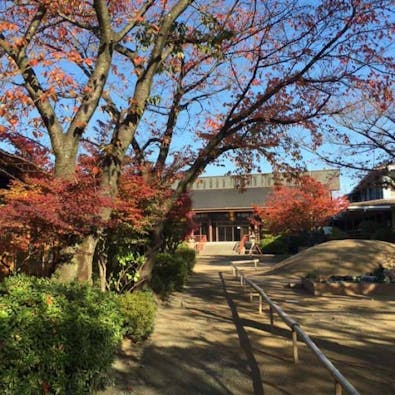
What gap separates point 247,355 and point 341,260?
1123 cm

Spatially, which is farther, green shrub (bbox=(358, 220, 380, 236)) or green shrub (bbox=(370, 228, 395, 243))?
green shrub (bbox=(358, 220, 380, 236))

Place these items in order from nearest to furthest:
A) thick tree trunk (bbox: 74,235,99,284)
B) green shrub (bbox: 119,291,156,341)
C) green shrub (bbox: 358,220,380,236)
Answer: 1. thick tree trunk (bbox: 74,235,99,284)
2. green shrub (bbox: 119,291,156,341)
3. green shrub (bbox: 358,220,380,236)

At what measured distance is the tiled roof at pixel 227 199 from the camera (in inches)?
1838

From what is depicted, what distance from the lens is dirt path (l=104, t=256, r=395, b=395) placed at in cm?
544

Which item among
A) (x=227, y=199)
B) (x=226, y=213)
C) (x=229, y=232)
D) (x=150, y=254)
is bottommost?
(x=150, y=254)

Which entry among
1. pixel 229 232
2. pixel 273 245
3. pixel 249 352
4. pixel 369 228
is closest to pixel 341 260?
pixel 249 352

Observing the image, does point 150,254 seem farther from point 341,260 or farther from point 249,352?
point 341,260

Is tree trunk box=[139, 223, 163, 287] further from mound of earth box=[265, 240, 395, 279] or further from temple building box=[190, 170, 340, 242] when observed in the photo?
temple building box=[190, 170, 340, 242]

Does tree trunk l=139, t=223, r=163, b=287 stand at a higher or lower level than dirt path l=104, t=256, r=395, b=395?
higher

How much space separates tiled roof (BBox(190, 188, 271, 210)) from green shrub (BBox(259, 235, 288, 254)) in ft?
37.7

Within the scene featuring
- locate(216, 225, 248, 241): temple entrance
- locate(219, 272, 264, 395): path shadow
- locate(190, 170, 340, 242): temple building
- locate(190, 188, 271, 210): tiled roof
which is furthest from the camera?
locate(216, 225, 248, 241): temple entrance

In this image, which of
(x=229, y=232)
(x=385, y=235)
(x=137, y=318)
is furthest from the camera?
(x=229, y=232)

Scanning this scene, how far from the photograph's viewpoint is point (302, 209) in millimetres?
28234

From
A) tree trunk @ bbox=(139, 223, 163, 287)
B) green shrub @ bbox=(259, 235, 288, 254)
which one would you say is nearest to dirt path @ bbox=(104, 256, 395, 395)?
tree trunk @ bbox=(139, 223, 163, 287)
